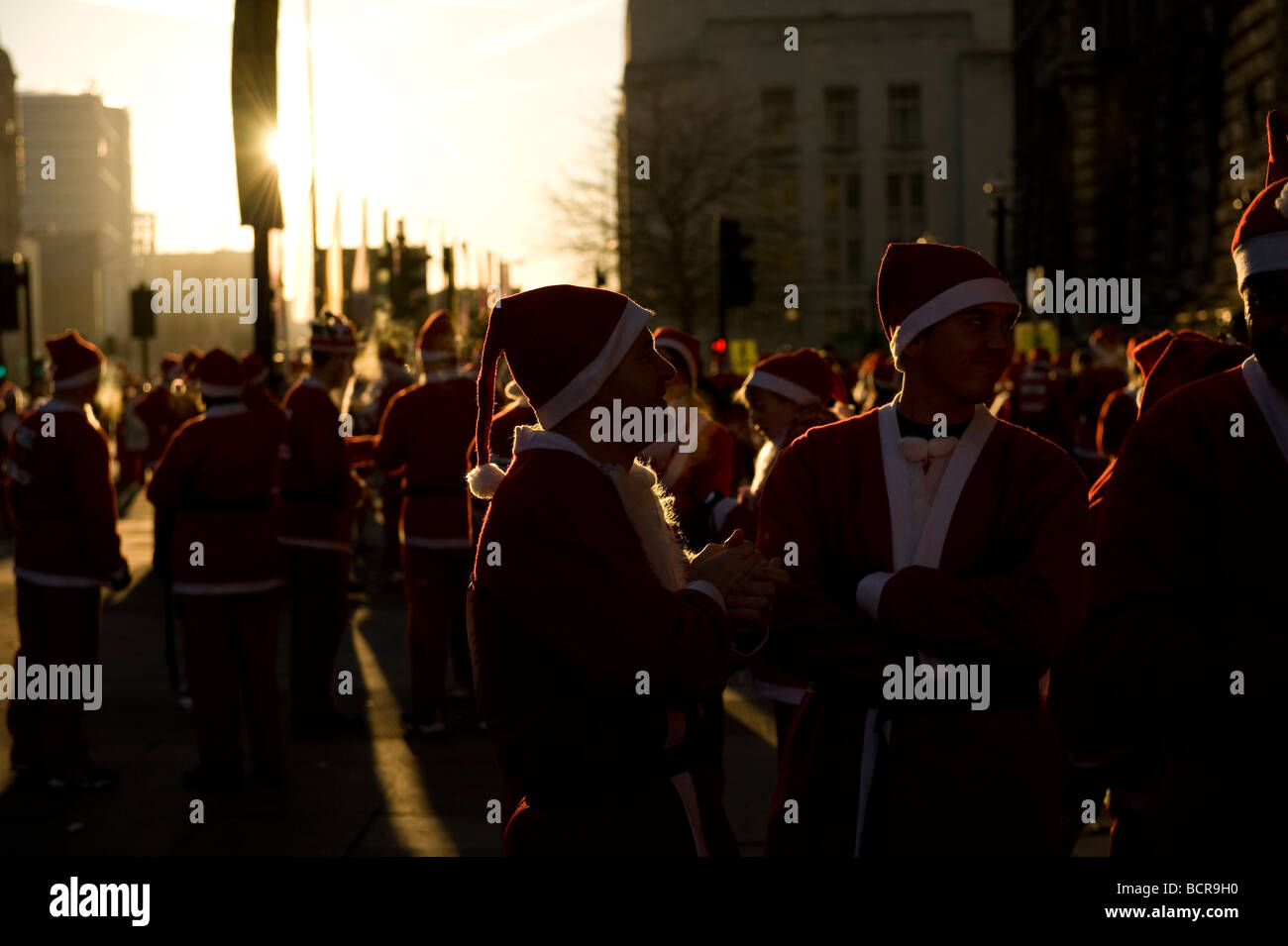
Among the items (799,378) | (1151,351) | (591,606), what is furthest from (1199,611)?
(799,378)

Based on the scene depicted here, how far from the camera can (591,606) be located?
2.78 metres

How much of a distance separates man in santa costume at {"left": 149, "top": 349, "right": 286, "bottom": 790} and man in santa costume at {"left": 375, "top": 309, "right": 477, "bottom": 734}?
3.64ft

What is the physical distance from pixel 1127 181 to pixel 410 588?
33184 millimetres

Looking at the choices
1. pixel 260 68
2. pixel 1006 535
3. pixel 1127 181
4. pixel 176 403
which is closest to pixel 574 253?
pixel 1127 181

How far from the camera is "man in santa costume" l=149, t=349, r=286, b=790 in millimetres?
7340

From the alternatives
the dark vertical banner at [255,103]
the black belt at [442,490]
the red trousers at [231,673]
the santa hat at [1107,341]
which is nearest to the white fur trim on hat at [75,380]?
the red trousers at [231,673]

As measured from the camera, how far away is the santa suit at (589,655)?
279cm

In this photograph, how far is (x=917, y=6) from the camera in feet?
234

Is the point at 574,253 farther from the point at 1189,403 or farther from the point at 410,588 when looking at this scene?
the point at 1189,403

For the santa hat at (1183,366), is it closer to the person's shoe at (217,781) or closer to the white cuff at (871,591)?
the white cuff at (871,591)

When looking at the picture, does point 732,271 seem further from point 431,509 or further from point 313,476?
point 313,476

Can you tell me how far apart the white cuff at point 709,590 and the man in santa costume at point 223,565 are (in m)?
4.80

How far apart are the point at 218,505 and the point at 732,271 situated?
10165 mm

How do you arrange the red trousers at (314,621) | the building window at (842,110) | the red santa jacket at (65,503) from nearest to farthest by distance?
the red santa jacket at (65,503)
the red trousers at (314,621)
the building window at (842,110)
